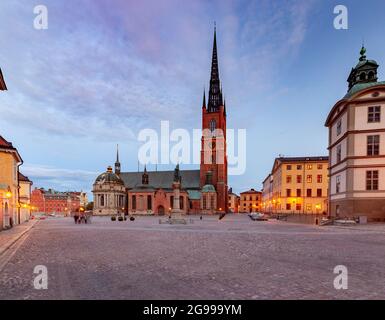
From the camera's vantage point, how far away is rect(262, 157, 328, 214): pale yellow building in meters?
59.8

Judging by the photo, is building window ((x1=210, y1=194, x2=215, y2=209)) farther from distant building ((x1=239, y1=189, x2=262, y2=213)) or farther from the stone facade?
distant building ((x1=239, y1=189, x2=262, y2=213))

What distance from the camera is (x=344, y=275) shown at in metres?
7.15

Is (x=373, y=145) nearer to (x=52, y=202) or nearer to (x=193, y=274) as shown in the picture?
(x=193, y=274)

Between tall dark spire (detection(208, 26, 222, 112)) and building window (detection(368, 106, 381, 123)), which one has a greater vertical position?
tall dark spire (detection(208, 26, 222, 112))

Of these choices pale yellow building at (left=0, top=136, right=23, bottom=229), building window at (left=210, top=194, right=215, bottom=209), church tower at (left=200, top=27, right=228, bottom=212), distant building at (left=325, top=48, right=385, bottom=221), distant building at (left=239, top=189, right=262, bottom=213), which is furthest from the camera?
distant building at (left=239, top=189, right=262, bottom=213)

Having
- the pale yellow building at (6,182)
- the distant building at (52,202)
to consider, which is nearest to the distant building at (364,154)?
the pale yellow building at (6,182)

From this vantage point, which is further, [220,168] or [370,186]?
[220,168]

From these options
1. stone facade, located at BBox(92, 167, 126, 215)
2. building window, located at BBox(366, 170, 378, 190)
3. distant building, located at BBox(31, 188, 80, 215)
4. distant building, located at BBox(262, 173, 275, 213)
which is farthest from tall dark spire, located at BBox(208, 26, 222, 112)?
distant building, located at BBox(31, 188, 80, 215)

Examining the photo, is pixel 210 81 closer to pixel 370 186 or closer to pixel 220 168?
pixel 220 168

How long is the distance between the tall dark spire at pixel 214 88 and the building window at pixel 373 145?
6296 cm

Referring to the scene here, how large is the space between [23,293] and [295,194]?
63687 mm

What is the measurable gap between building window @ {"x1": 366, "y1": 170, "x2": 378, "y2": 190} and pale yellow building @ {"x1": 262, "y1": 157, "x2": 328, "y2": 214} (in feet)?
111

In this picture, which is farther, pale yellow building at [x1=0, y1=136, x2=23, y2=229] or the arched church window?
the arched church window
